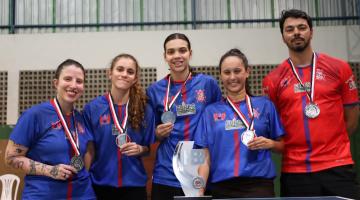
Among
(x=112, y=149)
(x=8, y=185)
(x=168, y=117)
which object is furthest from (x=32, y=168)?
(x=8, y=185)

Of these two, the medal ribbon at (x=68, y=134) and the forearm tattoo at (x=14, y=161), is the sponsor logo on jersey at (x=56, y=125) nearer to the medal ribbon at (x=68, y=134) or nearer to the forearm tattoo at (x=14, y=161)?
the medal ribbon at (x=68, y=134)

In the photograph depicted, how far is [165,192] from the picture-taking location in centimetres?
278

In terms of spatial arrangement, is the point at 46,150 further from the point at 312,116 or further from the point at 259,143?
the point at 312,116

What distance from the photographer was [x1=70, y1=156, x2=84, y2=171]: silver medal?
8.57 feet

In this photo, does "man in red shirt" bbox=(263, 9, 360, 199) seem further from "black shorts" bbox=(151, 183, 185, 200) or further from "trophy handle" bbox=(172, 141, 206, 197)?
"trophy handle" bbox=(172, 141, 206, 197)

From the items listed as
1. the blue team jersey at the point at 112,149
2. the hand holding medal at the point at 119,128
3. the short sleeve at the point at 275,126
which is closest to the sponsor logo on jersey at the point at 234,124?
the short sleeve at the point at 275,126

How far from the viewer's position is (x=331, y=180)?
8.73 feet

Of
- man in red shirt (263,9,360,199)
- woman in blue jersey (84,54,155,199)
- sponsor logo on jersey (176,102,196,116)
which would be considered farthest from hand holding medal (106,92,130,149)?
man in red shirt (263,9,360,199)

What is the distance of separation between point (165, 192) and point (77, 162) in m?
0.65

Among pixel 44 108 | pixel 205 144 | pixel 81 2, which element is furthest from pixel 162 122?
pixel 81 2

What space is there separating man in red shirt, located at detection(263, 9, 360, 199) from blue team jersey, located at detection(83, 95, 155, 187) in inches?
40.3

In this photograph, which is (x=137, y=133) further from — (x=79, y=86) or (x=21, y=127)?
(x=21, y=127)

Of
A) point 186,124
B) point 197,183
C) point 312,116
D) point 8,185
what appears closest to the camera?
point 197,183

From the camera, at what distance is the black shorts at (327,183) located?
265 centimetres
